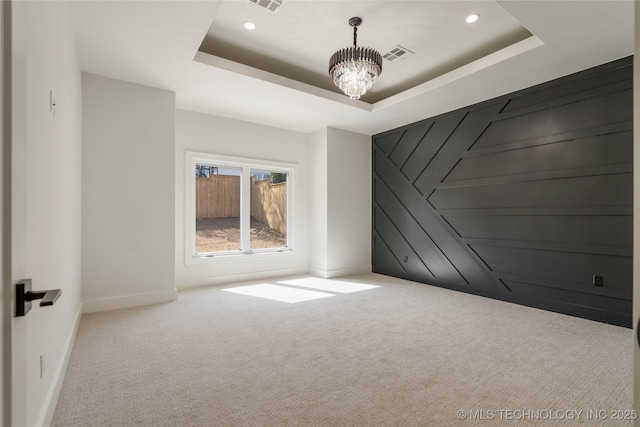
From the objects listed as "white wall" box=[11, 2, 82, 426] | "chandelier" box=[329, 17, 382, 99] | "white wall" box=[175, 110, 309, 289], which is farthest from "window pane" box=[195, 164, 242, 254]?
"chandelier" box=[329, 17, 382, 99]

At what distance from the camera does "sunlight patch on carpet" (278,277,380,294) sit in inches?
178

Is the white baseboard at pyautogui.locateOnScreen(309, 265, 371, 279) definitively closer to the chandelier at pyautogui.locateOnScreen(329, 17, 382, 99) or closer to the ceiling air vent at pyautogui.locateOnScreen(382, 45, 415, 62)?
the chandelier at pyautogui.locateOnScreen(329, 17, 382, 99)

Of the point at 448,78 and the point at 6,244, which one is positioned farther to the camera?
the point at 448,78

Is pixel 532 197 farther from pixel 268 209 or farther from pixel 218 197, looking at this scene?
pixel 218 197

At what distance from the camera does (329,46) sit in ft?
11.1

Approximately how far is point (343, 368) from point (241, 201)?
3.59 meters

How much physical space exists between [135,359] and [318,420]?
1.54m

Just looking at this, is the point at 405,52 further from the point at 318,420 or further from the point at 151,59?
the point at 318,420

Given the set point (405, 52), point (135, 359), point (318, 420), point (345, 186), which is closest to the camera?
point (318, 420)

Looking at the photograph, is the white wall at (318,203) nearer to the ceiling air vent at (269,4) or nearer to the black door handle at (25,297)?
the ceiling air vent at (269,4)

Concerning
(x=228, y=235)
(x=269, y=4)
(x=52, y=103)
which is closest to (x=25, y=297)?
(x=52, y=103)

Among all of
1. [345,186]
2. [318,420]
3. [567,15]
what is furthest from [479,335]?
[345,186]

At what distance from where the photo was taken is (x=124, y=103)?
3594 millimetres

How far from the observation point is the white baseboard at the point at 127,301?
339 cm
